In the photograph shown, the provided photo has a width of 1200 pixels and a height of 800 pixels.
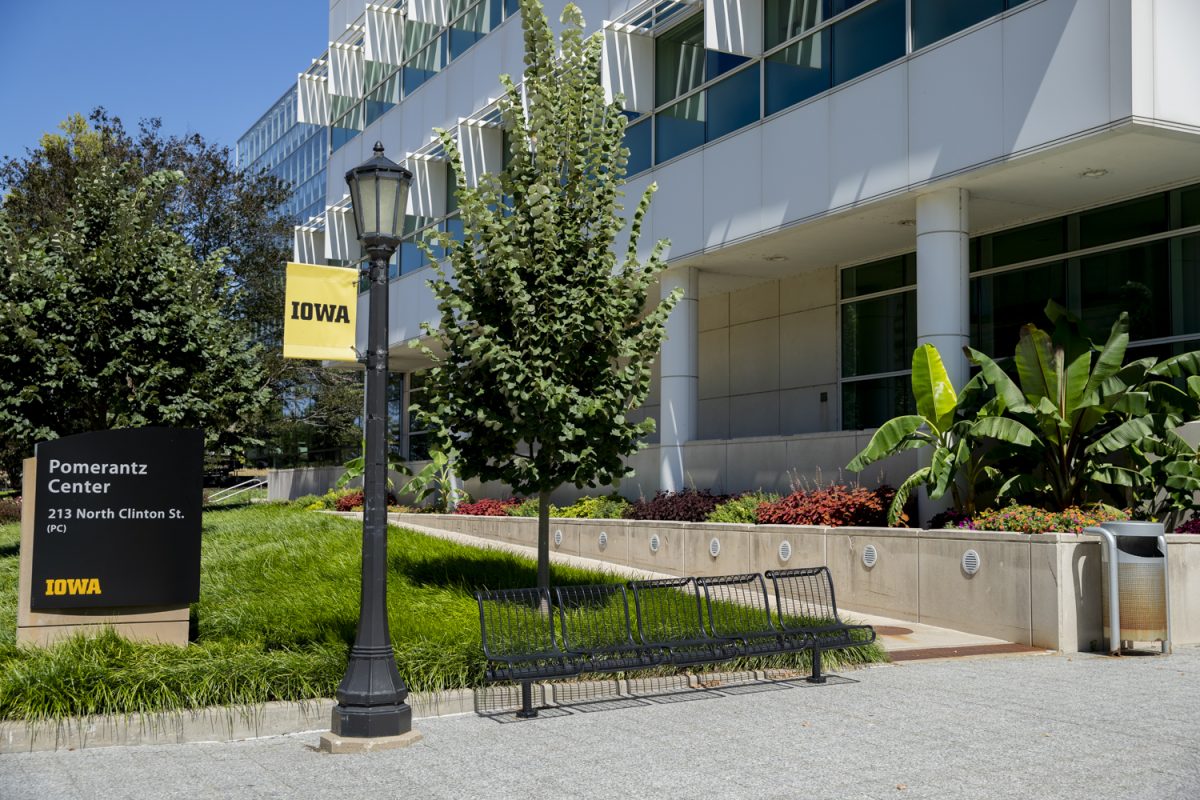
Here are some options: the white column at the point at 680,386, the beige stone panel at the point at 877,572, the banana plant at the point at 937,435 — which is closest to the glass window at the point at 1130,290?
the banana plant at the point at 937,435

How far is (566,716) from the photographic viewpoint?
8797 mm

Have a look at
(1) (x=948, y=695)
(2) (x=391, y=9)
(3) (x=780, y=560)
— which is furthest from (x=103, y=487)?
(2) (x=391, y=9)

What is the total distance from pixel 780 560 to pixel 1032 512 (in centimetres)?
374

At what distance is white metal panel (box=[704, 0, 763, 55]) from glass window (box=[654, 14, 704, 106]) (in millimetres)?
1591

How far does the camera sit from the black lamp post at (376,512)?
25.8 ft

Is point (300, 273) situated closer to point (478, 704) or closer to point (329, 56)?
point (478, 704)

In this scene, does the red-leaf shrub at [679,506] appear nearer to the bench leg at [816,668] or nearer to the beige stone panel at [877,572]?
the beige stone panel at [877,572]

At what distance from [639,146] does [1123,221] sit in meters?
8.73

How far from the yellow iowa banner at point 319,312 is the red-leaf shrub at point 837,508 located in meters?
6.92

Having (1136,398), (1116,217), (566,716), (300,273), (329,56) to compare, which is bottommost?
(566,716)

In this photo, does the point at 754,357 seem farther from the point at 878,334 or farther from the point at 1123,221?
the point at 1123,221

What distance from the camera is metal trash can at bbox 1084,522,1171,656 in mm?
11180

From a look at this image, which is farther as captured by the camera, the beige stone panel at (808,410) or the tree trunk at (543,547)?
the beige stone panel at (808,410)

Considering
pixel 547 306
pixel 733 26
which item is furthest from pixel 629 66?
pixel 547 306
